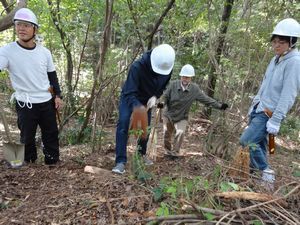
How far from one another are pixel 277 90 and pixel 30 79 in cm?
283

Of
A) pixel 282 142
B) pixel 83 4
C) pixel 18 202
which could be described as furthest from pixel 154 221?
pixel 282 142

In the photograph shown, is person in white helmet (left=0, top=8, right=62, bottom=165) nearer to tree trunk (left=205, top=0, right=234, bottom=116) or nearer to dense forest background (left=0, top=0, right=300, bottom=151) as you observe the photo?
dense forest background (left=0, top=0, right=300, bottom=151)

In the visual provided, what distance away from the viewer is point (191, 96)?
20.2 ft

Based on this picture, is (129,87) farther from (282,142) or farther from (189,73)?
(282,142)

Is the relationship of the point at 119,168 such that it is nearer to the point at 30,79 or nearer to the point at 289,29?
the point at 30,79

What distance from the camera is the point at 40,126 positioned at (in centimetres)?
448

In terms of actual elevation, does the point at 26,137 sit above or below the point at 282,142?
above

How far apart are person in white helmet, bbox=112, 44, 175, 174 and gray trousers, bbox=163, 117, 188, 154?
6.91ft

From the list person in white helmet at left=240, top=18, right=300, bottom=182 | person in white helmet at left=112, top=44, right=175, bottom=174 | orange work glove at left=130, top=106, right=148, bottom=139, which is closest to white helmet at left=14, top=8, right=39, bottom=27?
person in white helmet at left=112, top=44, right=175, bottom=174

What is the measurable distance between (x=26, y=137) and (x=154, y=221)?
96.6 inches

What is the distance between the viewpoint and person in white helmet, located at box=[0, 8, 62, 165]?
13.1 feet

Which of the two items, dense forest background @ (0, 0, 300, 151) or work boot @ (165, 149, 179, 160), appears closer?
work boot @ (165, 149, 179, 160)

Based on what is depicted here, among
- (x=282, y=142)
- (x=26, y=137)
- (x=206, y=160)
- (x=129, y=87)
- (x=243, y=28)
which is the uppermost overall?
(x=243, y=28)

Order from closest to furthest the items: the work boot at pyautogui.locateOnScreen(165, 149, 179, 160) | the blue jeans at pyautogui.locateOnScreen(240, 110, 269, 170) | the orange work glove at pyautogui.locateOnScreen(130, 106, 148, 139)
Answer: the blue jeans at pyautogui.locateOnScreen(240, 110, 269, 170), the orange work glove at pyautogui.locateOnScreen(130, 106, 148, 139), the work boot at pyautogui.locateOnScreen(165, 149, 179, 160)
